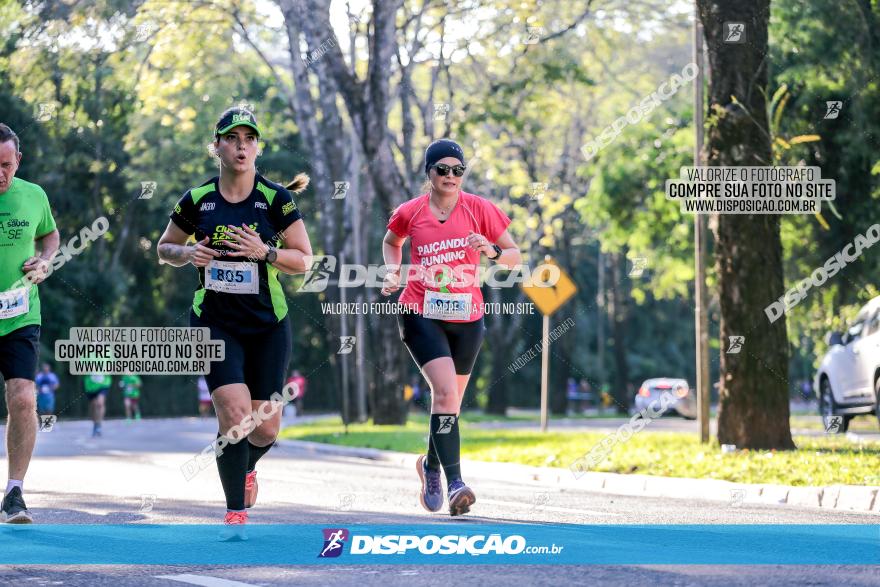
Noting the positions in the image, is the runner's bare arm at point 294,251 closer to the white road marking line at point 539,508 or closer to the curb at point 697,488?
the white road marking line at point 539,508

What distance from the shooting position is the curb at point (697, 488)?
435 inches

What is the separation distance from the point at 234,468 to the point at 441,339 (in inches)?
74.7

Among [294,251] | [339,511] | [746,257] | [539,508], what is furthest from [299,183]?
[746,257]

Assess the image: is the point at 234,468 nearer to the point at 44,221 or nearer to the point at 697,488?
the point at 44,221

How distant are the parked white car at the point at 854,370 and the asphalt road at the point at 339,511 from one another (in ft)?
18.8

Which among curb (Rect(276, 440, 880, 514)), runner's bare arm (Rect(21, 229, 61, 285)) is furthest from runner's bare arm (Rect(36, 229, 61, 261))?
curb (Rect(276, 440, 880, 514))

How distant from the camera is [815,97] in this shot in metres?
24.1

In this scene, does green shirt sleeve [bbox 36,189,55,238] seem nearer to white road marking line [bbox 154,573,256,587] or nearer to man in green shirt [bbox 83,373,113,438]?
white road marking line [bbox 154,573,256,587]

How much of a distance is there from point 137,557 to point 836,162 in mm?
18947

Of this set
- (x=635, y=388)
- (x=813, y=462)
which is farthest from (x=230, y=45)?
(x=635, y=388)

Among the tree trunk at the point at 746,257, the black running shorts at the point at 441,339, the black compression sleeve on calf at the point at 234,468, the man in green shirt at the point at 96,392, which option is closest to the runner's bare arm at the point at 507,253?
the black running shorts at the point at 441,339

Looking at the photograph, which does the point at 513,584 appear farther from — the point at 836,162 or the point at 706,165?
the point at 836,162

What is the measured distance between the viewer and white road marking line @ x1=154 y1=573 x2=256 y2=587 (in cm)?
600

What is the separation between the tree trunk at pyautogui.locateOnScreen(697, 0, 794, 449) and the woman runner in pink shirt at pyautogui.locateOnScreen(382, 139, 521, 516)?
7.54 meters
